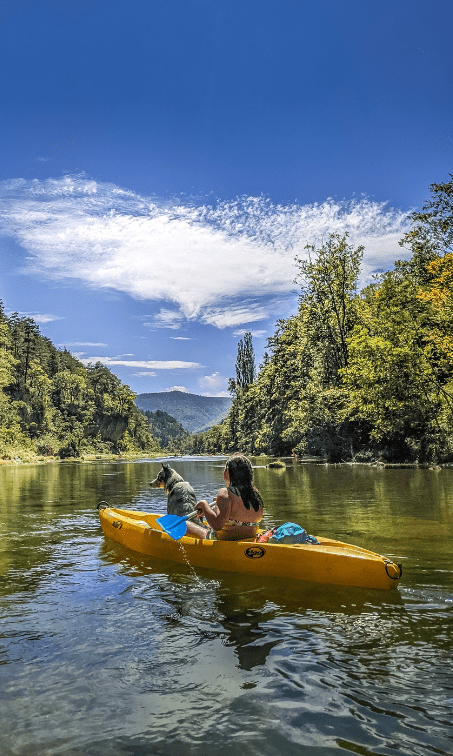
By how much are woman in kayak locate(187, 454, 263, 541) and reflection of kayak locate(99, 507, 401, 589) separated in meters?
0.19

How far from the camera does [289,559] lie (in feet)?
20.2

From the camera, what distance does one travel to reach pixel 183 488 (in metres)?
8.52

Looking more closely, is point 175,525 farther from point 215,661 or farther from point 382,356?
point 382,356

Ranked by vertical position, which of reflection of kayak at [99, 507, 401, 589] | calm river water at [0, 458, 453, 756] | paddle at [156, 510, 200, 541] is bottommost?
calm river water at [0, 458, 453, 756]

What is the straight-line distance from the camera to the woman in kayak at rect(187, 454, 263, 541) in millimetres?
6684

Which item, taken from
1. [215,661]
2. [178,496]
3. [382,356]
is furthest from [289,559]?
[382,356]

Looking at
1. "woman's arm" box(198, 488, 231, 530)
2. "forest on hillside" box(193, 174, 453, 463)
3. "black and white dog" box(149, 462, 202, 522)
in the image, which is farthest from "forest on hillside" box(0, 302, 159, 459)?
"woman's arm" box(198, 488, 231, 530)

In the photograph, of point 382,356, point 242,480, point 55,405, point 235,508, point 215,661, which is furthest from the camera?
point 55,405

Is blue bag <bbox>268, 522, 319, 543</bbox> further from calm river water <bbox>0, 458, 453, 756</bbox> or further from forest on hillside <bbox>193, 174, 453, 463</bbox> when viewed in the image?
forest on hillside <bbox>193, 174, 453, 463</bbox>

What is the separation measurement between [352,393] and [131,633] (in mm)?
27795

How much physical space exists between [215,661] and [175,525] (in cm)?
353

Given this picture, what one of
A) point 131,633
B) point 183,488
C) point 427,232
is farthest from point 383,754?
point 427,232

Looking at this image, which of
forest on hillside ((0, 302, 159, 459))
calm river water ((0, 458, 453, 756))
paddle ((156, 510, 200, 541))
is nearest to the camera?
calm river water ((0, 458, 453, 756))

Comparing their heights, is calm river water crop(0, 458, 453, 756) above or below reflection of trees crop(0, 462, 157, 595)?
below
